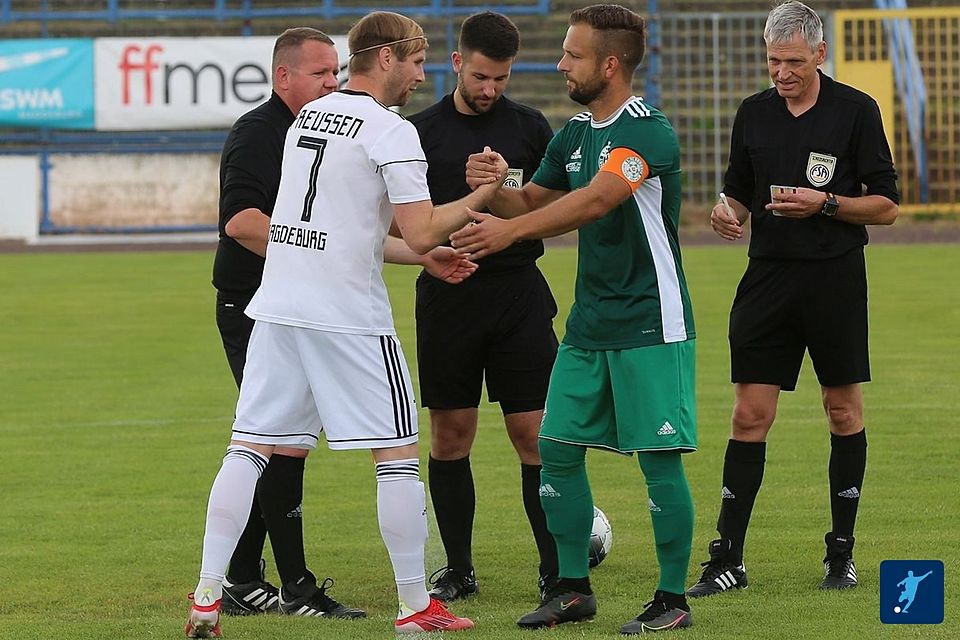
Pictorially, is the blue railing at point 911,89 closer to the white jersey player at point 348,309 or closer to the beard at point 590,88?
the beard at point 590,88

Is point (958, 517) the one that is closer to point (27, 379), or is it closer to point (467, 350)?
point (467, 350)

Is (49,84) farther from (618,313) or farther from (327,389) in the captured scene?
(618,313)

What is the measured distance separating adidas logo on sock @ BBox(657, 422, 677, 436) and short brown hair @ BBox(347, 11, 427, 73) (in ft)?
4.80

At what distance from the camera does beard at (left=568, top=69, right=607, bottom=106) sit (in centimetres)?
518

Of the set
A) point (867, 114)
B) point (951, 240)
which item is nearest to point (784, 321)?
point (867, 114)

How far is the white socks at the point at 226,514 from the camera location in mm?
5094

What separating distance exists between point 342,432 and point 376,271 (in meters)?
0.54

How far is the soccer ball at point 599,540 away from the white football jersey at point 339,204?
1.61 metres

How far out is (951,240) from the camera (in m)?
21.6

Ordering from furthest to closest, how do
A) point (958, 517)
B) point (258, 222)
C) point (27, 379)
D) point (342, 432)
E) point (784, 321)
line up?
point (27, 379)
point (958, 517)
point (784, 321)
point (258, 222)
point (342, 432)

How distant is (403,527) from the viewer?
516 cm

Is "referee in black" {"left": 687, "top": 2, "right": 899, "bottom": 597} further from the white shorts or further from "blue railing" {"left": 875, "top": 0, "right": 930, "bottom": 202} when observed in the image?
"blue railing" {"left": 875, "top": 0, "right": 930, "bottom": 202}

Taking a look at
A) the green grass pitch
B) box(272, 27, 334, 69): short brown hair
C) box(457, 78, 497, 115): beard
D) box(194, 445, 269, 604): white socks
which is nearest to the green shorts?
the green grass pitch

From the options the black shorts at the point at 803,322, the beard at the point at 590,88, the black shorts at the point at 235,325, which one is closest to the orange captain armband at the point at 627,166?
the beard at the point at 590,88
